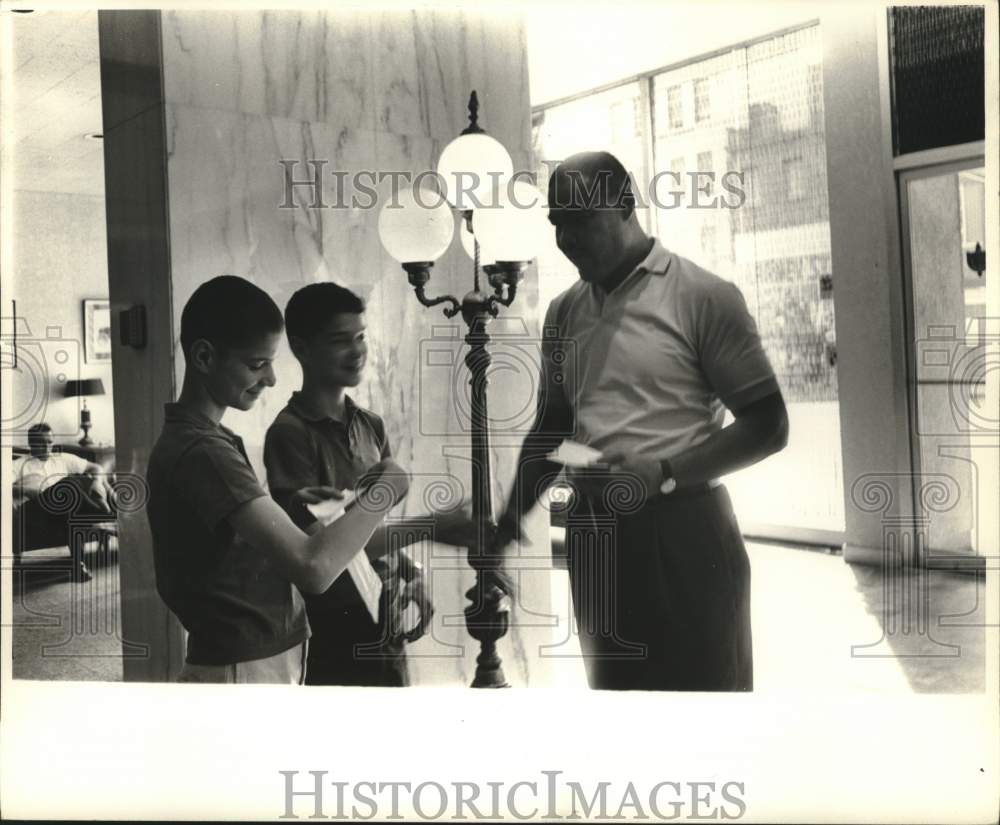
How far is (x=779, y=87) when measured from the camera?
2676 millimetres

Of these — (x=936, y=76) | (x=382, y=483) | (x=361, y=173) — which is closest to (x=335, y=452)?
(x=382, y=483)

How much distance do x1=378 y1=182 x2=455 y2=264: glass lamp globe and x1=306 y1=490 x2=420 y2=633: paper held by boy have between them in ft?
2.18

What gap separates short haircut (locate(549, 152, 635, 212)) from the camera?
271 centimetres

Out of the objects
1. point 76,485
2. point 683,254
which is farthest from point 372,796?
point 683,254

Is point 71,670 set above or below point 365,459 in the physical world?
below

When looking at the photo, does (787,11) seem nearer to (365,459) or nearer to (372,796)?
(365,459)

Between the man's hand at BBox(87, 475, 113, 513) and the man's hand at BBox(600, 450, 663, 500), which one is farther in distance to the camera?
the man's hand at BBox(87, 475, 113, 513)

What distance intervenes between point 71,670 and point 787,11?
2.61m

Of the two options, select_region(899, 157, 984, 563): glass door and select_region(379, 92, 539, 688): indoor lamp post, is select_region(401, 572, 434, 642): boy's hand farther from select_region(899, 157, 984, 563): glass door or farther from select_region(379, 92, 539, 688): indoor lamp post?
select_region(899, 157, 984, 563): glass door

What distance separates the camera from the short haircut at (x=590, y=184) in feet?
8.89

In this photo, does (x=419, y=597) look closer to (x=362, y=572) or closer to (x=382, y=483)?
(x=362, y=572)

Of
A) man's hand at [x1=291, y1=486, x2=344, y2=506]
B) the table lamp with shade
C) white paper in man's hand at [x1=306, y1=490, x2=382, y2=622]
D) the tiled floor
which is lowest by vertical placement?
the tiled floor

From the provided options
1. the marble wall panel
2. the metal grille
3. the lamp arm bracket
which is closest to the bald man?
the marble wall panel

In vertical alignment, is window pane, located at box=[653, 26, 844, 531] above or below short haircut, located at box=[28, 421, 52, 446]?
above
